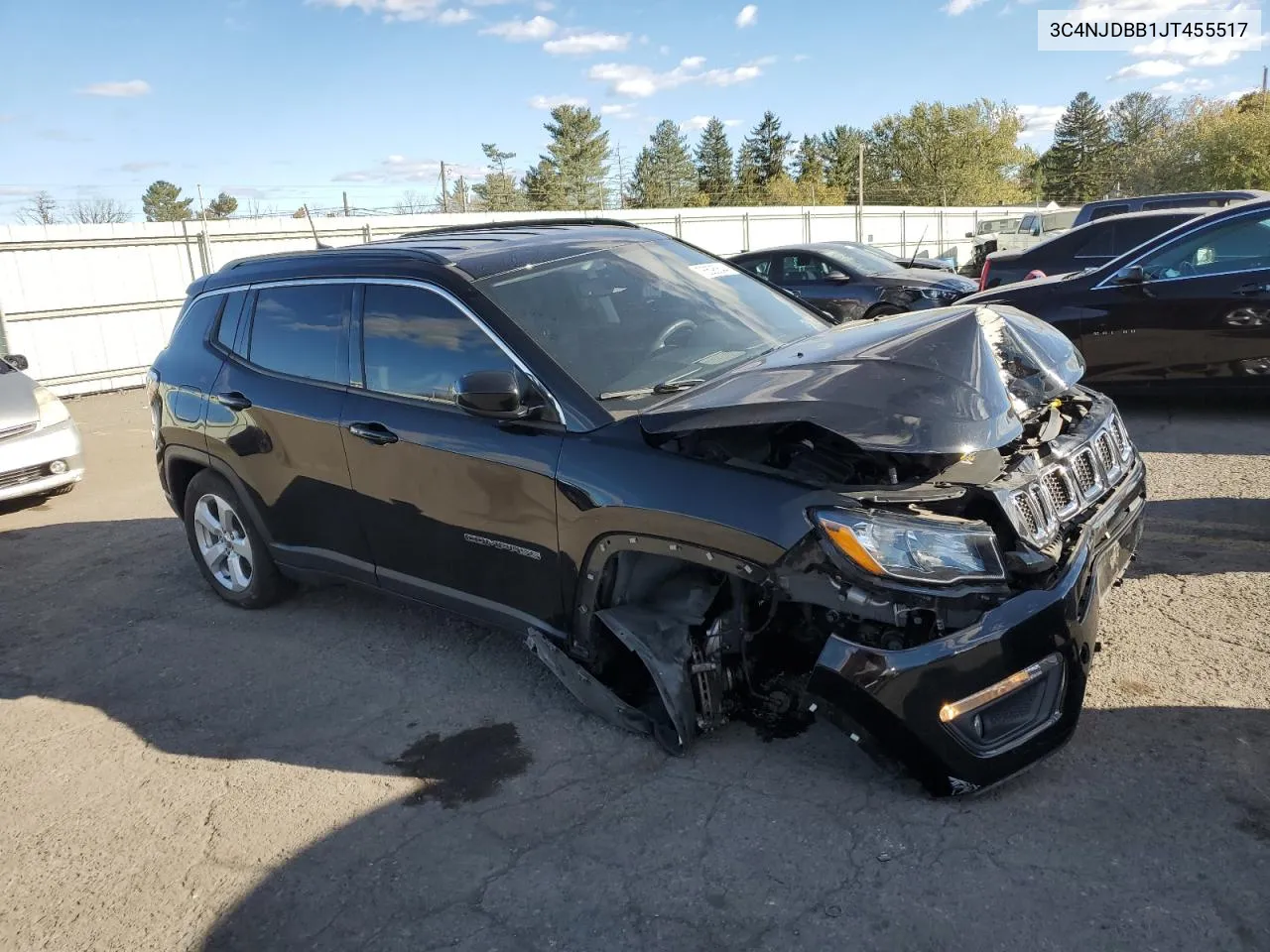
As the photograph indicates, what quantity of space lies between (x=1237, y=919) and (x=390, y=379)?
133 inches

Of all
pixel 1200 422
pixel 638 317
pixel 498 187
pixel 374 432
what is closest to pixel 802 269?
pixel 1200 422

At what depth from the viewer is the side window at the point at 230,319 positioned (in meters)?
4.84

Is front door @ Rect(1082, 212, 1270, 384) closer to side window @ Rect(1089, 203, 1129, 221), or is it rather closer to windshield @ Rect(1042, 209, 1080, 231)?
side window @ Rect(1089, 203, 1129, 221)

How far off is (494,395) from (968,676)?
180cm

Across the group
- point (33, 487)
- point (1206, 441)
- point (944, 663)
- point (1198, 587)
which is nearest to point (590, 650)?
point (944, 663)

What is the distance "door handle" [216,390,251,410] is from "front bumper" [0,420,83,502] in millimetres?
3749

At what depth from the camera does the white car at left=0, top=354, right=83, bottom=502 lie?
24.1ft

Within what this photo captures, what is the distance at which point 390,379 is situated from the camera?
3.96m

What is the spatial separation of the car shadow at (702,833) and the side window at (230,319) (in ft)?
6.11

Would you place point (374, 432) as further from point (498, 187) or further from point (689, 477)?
point (498, 187)

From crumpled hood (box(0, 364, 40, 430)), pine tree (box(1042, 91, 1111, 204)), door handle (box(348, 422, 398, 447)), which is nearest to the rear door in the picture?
door handle (box(348, 422, 398, 447))

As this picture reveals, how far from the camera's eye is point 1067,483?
3.09 meters

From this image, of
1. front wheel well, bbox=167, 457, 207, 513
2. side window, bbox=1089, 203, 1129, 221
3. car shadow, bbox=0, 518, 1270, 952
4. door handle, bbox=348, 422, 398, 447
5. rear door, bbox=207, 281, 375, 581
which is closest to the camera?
car shadow, bbox=0, 518, 1270, 952

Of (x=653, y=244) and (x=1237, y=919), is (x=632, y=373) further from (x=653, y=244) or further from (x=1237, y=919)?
(x=1237, y=919)
